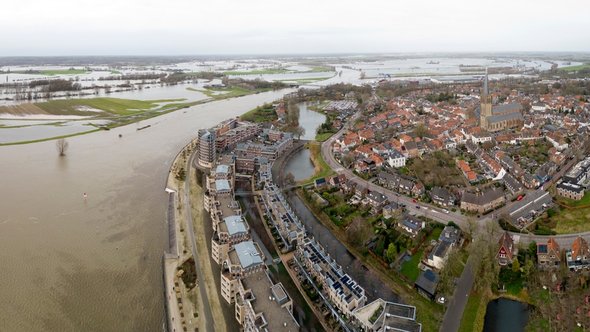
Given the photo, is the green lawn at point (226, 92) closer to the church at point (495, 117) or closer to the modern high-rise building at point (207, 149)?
the modern high-rise building at point (207, 149)

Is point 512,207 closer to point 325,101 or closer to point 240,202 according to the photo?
point 240,202

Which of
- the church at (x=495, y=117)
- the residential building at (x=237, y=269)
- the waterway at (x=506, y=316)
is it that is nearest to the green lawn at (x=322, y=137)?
the church at (x=495, y=117)

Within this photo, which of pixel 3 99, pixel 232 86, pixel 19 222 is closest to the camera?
pixel 19 222

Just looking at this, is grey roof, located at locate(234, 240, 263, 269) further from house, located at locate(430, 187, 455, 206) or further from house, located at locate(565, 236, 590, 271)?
house, located at locate(565, 236, 590, 271)

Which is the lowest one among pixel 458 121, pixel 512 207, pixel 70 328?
pixel 70 328

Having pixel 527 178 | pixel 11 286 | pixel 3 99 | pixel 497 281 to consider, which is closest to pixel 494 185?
pixel 527 178

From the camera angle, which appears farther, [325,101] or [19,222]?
[325,101]
